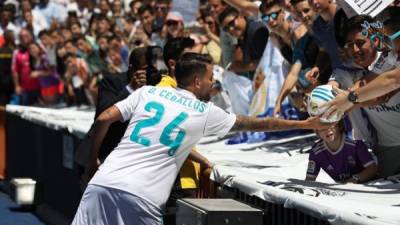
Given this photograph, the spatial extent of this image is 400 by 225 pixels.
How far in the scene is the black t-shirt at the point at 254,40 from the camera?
962 centimetres

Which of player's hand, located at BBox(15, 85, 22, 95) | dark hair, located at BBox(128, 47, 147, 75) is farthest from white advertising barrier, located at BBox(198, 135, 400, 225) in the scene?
player's hand, located at BBox(15, 85, 22, 95)

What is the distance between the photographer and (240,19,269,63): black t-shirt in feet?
31.6

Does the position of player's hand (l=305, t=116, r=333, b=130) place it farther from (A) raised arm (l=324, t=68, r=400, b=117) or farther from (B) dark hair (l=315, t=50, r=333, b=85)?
(B) dark hair (l=315, t=50, r=333, b=85)

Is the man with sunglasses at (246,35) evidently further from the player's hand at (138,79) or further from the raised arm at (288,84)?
the player's hand at (138,79)

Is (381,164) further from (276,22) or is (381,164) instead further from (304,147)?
(276,22)

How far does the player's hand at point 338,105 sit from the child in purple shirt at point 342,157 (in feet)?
0.70

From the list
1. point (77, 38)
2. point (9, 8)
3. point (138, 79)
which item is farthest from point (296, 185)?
point (9, 8)

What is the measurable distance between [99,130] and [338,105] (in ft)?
4.79

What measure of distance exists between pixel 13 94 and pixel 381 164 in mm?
11282

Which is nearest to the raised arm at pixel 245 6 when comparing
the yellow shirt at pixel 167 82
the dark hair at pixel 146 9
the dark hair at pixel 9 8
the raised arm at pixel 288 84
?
the raised arm at pixel 288 84

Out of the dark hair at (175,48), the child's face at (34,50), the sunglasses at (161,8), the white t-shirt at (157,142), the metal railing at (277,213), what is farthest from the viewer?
the child's face at (34,50)

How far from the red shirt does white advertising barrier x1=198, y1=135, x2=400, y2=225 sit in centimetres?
866

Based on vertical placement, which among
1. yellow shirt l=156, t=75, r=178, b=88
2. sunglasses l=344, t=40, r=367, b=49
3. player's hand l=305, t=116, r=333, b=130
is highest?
sunglasses l=344, t=40, r=367, b=49

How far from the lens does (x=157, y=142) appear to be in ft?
19.1
